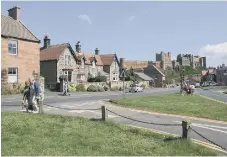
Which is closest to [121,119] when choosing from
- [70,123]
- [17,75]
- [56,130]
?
[70,123]

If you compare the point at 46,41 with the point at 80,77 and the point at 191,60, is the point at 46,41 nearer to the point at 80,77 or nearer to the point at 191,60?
the point at 80,77

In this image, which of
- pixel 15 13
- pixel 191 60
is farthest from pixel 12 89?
pixel 191 60

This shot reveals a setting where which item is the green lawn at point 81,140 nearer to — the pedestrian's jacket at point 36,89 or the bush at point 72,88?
the pedestrian's jacket at point 36,89

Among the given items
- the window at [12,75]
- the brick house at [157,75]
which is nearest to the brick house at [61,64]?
the window at [12,75]

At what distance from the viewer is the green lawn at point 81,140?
A: 868cm

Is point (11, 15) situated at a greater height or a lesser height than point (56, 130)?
greater

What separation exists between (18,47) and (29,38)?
221 cm

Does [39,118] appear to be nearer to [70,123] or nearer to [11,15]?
[70,123]

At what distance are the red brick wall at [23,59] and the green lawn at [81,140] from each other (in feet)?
78.7

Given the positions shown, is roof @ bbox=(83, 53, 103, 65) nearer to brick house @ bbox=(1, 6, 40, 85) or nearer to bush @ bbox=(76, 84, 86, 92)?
bush @ bbox=(76, 84, 86, 92)

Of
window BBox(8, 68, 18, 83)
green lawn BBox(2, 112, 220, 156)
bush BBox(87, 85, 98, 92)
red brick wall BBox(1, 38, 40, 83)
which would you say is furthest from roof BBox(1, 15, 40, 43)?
green lawn BBox(2, 112, 220, 156)

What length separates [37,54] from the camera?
39656 mm

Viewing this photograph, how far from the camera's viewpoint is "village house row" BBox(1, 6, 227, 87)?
35612 millimetres

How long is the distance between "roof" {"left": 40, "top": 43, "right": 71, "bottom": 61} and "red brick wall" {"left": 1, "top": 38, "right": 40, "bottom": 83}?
921 cm
